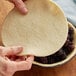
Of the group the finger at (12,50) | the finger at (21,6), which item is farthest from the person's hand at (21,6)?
the finger at (12,50)

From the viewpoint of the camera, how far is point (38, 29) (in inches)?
26.5

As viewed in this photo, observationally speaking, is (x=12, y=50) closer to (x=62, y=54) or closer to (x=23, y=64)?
(x=23, y=64)

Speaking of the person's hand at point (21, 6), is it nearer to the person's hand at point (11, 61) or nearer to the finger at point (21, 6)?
the finger at point (21, 6)

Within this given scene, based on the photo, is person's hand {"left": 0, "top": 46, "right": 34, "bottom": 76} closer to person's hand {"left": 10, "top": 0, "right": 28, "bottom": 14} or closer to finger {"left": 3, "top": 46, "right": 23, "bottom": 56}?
finger {"left": 3, "top": 46, "right": 23, "bottom": 56}

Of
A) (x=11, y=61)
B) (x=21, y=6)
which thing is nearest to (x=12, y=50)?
(x=11, y=61)

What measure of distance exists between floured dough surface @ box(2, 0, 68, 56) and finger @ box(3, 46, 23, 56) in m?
0.02

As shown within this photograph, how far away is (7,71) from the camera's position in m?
0.59

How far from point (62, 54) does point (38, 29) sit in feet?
0.35

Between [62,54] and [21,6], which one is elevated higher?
[21,6]

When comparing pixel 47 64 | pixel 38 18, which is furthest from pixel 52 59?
pixel 38 18

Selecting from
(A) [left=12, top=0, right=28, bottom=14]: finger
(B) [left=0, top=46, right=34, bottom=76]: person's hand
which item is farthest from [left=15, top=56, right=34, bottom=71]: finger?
(A) [left=12, top=0, right=28, bottom=14]: finger

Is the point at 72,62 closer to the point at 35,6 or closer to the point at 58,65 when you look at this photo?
the point at 58,65

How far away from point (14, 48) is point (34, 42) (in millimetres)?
75

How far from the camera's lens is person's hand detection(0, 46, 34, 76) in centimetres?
59
